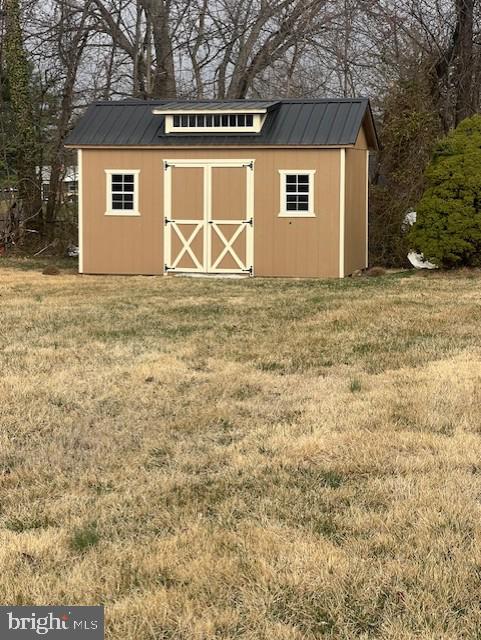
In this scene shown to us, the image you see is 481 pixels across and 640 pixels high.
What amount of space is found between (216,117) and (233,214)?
6.51ft

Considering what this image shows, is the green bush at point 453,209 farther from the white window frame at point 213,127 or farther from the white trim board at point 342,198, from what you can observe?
the white window frame at point 213,127

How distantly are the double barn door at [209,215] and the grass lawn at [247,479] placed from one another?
24.8ft

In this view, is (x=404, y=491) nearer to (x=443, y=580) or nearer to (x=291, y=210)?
(x=443, y=580)

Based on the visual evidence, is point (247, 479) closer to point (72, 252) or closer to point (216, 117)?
point (216, 117)

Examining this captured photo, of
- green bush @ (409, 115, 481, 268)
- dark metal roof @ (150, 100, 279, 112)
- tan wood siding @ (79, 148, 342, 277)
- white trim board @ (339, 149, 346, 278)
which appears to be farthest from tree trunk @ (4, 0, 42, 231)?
green bush @ (409, 115, 481, 268)

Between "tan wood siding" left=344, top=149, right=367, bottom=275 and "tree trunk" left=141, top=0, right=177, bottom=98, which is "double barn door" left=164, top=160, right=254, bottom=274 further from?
"tree trunk" left=141, top=0, right=177, bottom=98

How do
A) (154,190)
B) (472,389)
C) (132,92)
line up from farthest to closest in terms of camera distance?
(132,92) → (154,190) → (472,389)

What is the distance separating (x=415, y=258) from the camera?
58.3 ft

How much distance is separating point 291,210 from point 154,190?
2809mm

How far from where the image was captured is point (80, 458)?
16.4 ft

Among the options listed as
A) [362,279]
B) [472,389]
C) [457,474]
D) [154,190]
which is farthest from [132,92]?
[457,474]

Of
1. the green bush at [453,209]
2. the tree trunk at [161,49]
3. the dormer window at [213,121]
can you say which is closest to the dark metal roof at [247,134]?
the dormer window at [213,121]

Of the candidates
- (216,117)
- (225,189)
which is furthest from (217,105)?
(225,189)

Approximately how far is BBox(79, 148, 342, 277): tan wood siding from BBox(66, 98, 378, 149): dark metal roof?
0.19m
